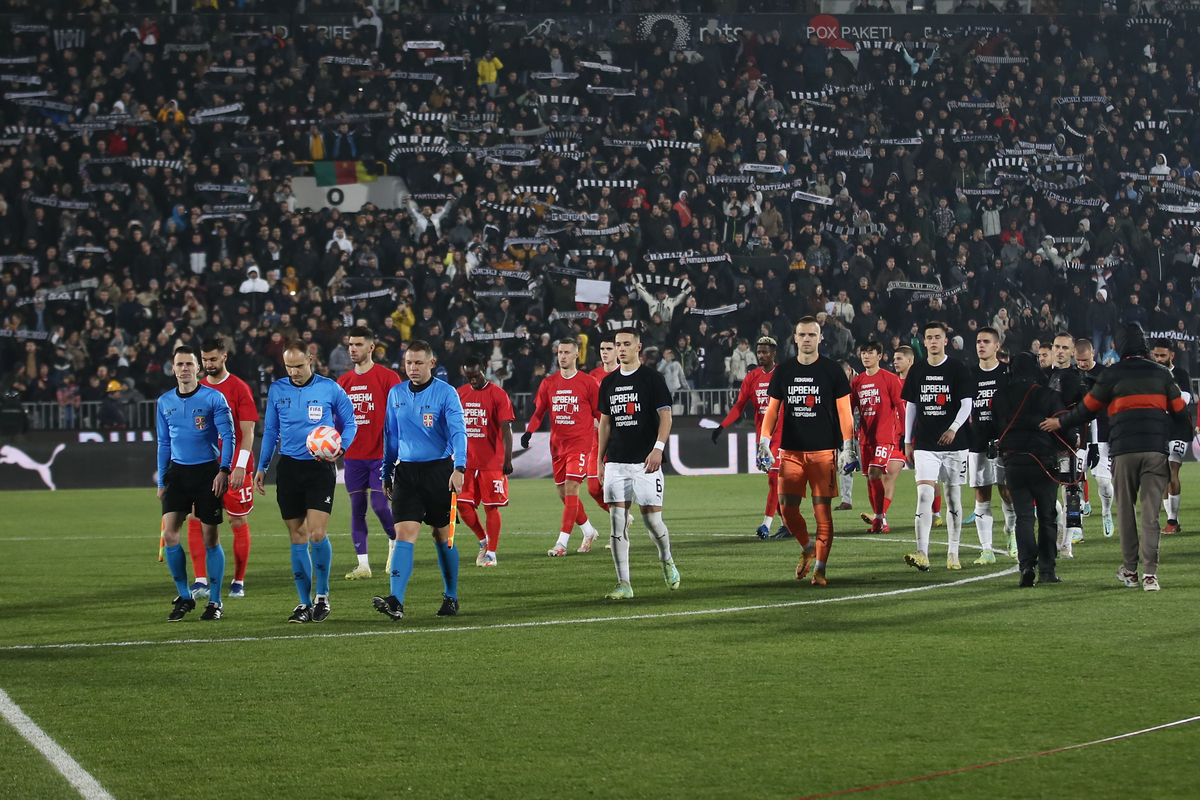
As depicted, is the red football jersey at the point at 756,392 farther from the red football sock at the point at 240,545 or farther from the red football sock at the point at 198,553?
the red football sock at the point at 198,553

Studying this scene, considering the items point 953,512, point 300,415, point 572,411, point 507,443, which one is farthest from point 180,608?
point 953,512

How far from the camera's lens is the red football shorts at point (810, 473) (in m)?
11.1

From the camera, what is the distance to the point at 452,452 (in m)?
9.84

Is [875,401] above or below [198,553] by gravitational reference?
above

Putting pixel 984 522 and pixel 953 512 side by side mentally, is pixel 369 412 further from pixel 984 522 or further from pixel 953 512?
pixel 984 522

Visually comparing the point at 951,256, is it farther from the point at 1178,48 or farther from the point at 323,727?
the point at 323,727

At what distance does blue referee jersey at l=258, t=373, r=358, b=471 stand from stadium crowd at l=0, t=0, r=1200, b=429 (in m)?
15.7

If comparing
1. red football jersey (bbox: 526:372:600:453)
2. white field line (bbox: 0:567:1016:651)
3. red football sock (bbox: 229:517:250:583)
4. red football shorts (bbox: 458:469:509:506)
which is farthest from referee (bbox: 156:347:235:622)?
red football jersey (bbox: 526:372:600:453)

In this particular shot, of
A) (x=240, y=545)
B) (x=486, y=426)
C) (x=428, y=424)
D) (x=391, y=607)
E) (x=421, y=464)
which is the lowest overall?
(x=391, y=607)

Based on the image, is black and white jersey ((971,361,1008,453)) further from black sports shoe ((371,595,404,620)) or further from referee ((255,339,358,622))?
referee ((255,339,358,622))

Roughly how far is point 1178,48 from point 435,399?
3523 cm

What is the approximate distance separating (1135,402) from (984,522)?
270cm

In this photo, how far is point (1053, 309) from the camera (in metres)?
31.4

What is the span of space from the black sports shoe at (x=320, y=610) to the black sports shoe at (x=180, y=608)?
1042mm
